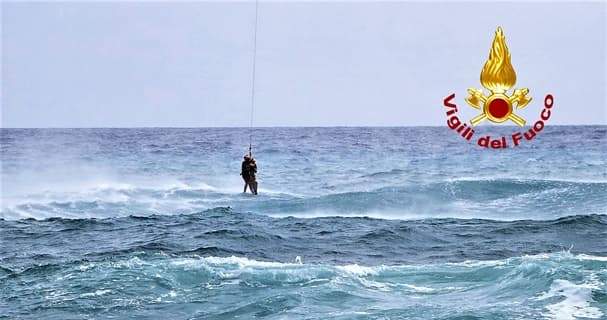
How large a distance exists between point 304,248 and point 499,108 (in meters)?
7.12

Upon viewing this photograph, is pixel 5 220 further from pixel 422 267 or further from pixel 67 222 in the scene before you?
pixel 422 267

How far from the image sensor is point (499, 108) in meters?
17.9

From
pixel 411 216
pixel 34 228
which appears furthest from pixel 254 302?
pixel 411 216

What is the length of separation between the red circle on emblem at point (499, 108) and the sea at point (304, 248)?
3.44 m

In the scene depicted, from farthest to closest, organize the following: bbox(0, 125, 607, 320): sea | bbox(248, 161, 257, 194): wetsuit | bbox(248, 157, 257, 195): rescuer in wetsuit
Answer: bbox(248, 161, 257, 194): wetsuit → bbox(248, 157, 257, 195): rescuer in wetsuit → bbox(0, 125, 607, 320): sea

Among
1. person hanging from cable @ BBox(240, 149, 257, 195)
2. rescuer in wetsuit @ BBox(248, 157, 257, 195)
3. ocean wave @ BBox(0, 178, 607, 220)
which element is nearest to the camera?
person hanging from cable @ BBox(240, 149, 257, 195)

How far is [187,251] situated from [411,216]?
12546mm

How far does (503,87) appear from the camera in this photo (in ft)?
58.9

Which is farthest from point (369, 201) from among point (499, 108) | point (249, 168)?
point (499, 108)

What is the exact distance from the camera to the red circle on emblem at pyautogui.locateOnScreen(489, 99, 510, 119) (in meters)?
17.6

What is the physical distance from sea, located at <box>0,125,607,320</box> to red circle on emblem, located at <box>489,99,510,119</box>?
3443 mm

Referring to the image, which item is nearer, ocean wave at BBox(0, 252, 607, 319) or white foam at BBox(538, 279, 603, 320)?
white foam at BBox(538, 279, 603, 320)

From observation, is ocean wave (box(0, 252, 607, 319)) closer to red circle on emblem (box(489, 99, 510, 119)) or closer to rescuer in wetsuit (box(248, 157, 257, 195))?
red circle on emblem (box(489, 99, 510, 119))

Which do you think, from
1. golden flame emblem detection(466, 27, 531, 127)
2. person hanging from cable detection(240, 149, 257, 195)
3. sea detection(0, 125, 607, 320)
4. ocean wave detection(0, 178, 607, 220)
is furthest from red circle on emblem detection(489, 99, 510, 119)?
ocean wave detection(0, 178, 607, 220)
